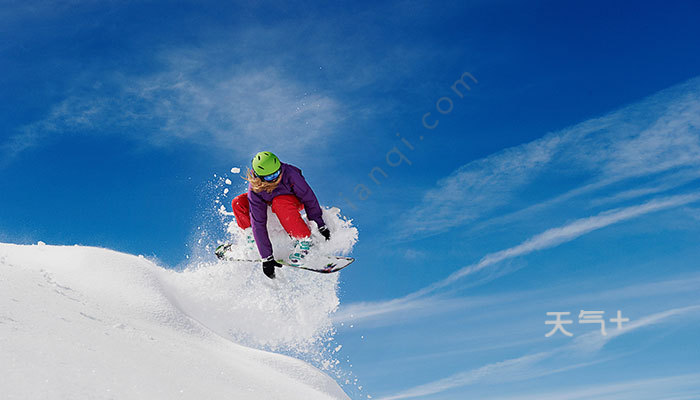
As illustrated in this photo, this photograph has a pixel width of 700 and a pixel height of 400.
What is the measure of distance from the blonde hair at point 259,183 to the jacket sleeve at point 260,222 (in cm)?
27

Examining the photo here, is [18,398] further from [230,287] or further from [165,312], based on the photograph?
[230,287]

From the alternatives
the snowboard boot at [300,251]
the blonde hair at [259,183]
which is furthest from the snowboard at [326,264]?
the blonde hair at [259,183]

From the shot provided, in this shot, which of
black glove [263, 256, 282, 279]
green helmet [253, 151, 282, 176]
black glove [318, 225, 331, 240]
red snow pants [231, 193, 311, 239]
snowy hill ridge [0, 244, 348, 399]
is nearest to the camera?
snowy hill ridge [0, 244, 348, 399]

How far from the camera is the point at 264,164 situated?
32.9ft

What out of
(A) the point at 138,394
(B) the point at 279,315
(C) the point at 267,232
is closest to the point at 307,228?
(C) the point at 267,232

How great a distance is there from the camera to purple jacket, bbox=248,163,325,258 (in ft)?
34.3

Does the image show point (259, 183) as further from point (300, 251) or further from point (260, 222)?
point (300, 251)

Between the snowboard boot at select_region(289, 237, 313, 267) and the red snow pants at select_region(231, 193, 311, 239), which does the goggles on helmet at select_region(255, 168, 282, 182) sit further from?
the snowboard boot at select_region(289, 237, 313, 267)

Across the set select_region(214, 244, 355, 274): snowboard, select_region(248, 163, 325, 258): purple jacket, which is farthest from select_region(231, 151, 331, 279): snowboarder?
select_region(214, 244, 355, 274): snowboard

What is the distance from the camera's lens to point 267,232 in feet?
36.1

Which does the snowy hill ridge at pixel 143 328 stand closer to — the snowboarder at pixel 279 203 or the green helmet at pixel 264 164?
the snowboarder at pixel 279 203

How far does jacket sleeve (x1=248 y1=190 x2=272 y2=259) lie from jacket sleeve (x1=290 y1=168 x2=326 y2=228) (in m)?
0.76

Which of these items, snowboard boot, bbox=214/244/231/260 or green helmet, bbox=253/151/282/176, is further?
snowboard boot, bbox=214/244/231/260

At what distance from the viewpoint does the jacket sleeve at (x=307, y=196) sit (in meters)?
10.5
